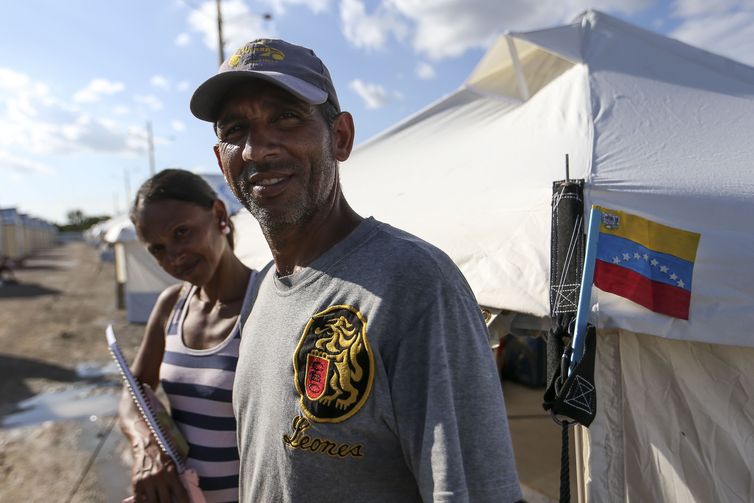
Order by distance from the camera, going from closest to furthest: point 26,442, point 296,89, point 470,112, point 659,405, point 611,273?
point 296,89, point 611,273, point 659,405, point 470,112, point 26,442

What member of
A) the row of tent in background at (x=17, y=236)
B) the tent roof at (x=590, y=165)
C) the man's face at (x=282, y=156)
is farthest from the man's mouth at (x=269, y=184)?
the row of tent in background at (x=17, y=236)

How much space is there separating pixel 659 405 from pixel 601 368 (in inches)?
11.8

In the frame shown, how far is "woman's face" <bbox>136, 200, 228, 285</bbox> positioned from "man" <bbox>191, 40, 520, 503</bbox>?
25.2 inches

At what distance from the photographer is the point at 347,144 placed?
1273mm

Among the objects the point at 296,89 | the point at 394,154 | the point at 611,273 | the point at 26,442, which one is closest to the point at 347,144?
the point at 296,89

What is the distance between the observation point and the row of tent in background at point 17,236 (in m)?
36.1

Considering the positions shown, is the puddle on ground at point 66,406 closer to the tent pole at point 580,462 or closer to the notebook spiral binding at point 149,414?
the notebook spiral binding at point 149,414

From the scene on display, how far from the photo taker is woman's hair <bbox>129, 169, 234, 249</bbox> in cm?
189

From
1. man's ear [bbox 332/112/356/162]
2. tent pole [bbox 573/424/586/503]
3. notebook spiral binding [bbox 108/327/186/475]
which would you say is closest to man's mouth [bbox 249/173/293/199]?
man's ear [bbox 332/112/356/162]

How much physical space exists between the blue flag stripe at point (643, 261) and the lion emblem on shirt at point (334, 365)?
1.56 meters

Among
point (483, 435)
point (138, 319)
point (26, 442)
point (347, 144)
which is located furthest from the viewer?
point (138, 319)

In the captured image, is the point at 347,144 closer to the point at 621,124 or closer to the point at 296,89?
the point at 296,89

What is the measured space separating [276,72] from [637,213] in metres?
1.92

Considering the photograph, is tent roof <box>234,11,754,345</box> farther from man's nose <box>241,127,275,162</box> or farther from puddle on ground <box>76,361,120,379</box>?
puddle on ground <box>76,361,120,379</box>
